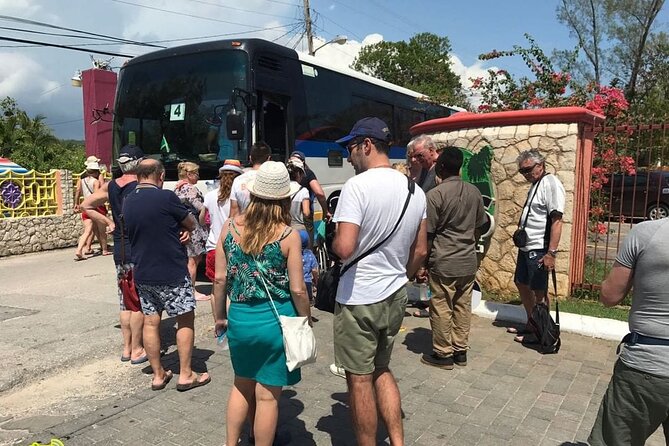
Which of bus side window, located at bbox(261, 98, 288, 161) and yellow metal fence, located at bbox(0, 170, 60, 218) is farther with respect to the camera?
yellow metal fence, located at bbox(0, 170, 60, 218)

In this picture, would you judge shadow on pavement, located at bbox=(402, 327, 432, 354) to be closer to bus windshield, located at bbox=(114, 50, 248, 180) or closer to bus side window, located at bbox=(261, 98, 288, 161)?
bus windshield, located at bbox=(114, 50, 248, 180)

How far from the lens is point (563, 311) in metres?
5.68

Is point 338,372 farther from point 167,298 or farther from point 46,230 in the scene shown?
point 46,230

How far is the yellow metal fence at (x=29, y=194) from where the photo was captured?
10.3 m

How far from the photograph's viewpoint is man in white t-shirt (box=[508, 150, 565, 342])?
4617mm

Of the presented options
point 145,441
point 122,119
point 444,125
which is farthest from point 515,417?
point 122,119

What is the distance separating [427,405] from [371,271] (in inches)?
56.9

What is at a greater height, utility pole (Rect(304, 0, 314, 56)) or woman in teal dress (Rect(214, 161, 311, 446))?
utility pole (Rect(304, 0, 314, 56))

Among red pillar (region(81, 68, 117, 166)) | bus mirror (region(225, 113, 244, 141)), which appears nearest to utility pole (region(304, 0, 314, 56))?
red pillar (region(81, 68, 117, 166))

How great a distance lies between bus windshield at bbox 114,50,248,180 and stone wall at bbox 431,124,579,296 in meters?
3.35

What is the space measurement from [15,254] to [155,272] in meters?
8.34

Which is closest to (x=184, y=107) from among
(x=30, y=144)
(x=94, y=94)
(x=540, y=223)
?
(x=540, y=223)

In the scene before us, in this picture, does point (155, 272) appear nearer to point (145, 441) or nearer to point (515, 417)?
point (145, 441)

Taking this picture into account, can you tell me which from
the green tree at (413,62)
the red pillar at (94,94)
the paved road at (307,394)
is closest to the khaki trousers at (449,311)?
the paved road at (307,394)
